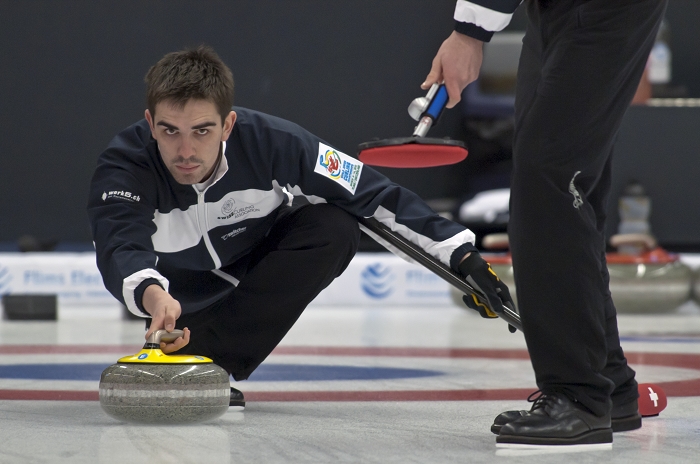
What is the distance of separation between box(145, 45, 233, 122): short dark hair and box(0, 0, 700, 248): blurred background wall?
5.18m

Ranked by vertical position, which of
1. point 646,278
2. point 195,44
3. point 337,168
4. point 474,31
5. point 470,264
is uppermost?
point 474,31

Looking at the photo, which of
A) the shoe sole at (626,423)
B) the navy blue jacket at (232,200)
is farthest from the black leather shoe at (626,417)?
the navy blue jacket at (232,200)

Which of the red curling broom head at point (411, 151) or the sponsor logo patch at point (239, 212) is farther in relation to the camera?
the sponsor logo patch at point (239, 212)

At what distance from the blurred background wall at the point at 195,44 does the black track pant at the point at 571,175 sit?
5.58m

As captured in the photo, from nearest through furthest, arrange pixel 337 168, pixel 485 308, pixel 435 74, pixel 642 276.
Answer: pixel 435 74
pixel 485 308
pixel 337 168
pixel 642 276

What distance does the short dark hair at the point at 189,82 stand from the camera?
6.15 ft

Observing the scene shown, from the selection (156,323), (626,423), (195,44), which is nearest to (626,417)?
(626,423)

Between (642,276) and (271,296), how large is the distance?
3549 mm

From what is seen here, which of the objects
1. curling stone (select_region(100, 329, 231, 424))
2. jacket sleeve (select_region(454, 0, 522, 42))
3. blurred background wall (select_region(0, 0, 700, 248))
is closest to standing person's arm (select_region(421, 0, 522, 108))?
jacket sleeve (select_region(454, 0, 522, 42))

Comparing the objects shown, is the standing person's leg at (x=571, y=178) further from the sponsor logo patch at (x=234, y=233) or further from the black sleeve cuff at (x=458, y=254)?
the sponsor logo patch at (x=234, y=233)

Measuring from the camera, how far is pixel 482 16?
5.07 ft

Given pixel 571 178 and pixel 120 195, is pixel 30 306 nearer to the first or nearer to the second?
pixel 120 195

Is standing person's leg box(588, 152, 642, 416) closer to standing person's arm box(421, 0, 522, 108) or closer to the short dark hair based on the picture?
standing person's arm box(421, 0, 522, 108)

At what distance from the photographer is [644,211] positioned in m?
5.65
